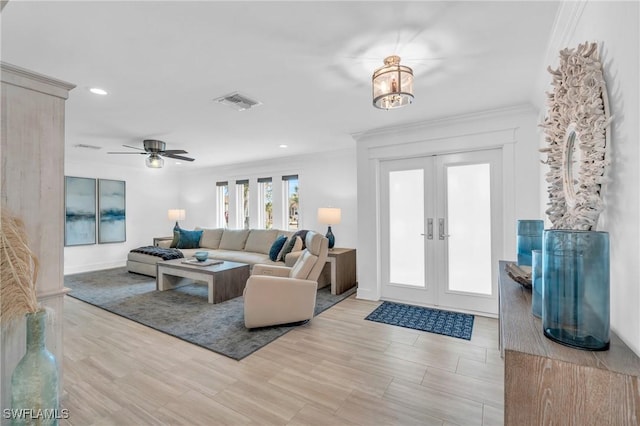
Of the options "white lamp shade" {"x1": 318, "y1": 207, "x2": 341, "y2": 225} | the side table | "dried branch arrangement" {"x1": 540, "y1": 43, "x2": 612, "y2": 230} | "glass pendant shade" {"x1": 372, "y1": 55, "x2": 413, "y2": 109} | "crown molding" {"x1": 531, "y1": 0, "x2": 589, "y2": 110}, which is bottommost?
the side table

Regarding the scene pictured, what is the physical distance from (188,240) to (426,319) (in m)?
5.33

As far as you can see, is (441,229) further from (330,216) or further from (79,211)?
(79,211)

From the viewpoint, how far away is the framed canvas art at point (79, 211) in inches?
233

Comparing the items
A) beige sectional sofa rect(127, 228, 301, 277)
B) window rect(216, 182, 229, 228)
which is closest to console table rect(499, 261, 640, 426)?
beige sectional sofa rect(127, 228, 301, 277)

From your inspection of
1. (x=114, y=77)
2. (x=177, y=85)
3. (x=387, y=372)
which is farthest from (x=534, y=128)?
(x=114, y=77)

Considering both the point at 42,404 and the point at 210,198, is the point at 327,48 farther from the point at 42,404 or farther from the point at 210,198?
the point at 210,198

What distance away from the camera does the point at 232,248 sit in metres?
6.34

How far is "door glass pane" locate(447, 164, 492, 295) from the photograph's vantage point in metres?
3.53

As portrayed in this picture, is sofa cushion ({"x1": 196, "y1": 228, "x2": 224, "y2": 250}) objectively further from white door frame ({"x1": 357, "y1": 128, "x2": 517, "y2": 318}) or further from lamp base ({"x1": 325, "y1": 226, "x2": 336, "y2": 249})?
white door frame ({"x1": 357, "y1": 128, "x2": 517, "y2": 318})

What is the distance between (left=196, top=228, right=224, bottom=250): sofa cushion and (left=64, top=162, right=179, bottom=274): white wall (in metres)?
1.78

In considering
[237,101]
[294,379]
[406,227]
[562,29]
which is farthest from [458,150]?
[294,379]

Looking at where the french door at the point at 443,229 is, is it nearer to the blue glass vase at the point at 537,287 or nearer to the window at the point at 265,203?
the blue glass vase at the point at 537,287

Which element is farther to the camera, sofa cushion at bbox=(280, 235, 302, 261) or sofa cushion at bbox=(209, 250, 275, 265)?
sofa cushion at bbox=(209, 250, 275, 265)

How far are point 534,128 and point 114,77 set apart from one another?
13.9ft
